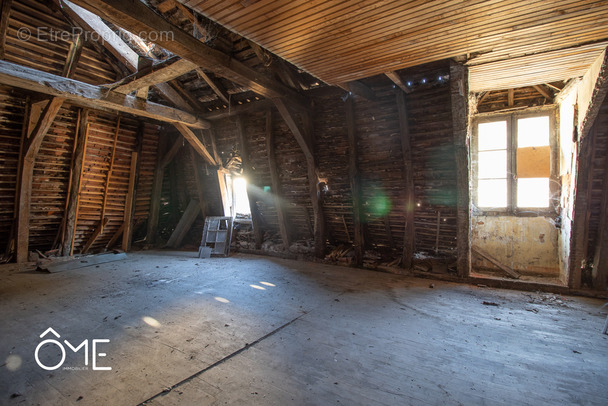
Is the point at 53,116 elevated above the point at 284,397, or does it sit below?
above

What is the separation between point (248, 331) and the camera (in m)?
3.02

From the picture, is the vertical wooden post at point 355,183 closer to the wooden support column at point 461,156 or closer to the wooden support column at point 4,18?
the wooden support column at point 461,156

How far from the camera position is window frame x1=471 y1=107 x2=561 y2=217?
216 inches

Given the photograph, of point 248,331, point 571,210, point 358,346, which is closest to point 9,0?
point 248,331

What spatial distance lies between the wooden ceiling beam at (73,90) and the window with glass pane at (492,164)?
6.48 metres

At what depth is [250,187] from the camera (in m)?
6.82

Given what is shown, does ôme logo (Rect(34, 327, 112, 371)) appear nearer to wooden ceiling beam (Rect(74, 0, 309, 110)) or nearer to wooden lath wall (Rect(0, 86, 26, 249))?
wooden ceiling beam (Rect(74, 0, 309, 110))

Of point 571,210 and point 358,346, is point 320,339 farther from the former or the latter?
point 571,210

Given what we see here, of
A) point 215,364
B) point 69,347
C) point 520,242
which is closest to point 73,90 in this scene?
point 69,347

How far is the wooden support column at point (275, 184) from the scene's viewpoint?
6152mm

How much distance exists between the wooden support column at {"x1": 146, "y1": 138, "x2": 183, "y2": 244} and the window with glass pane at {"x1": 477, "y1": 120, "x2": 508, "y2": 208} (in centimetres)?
705

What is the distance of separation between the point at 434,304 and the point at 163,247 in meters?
6.92

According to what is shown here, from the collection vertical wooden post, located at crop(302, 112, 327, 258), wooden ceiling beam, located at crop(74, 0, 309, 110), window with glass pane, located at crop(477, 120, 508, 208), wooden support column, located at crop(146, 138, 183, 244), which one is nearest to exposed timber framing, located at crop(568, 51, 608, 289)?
window with glass pane, located at crop(477, 120, 508, 208)

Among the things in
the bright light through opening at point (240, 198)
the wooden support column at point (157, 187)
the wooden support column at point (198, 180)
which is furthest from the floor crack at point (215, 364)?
the wooden support column at point (157, 187)
